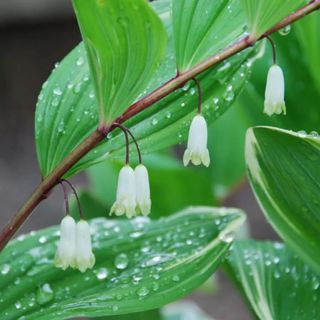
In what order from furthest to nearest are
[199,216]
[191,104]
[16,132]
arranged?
1. [16,132]
2. [199,216]
3. [191,104]

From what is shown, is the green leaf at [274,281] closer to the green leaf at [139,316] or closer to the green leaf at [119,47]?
the green leaf at [139,316]

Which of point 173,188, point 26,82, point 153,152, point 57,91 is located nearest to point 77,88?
point 57,91

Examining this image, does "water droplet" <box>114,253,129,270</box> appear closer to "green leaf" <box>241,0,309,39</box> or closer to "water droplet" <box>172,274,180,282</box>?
"water droplet" <box>172,274,180,282</box>

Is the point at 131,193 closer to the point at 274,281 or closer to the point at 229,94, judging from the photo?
the point at 229,94

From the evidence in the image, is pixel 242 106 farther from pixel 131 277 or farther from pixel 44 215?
pixel 44 215

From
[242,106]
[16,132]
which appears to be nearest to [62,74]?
[242,106]

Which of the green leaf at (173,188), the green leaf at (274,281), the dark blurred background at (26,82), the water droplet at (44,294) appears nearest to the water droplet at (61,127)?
the water droplet at (44,294)
